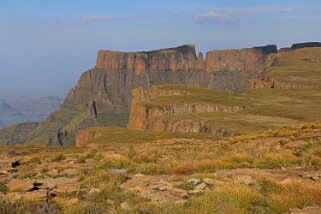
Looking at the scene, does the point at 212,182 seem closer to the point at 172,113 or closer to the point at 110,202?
the point at 110,202

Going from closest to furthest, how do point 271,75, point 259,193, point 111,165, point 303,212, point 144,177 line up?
1. point 303,212
2. point 259,193
3. point 144,177
4. point 111,165
5. point 271,75

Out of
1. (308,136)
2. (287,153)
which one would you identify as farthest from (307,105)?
(287,153)

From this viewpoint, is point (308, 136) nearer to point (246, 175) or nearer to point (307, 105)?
point (246, 175)

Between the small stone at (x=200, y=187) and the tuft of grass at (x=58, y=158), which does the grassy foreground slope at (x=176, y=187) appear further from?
the tuft of grass at (x=58, y=158)

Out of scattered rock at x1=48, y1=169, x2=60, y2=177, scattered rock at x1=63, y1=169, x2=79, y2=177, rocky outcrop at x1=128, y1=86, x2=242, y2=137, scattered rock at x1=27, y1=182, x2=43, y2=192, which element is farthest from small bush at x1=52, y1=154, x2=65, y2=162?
rocky outcrop at x1=128, y1=86, x2=242, y2=137

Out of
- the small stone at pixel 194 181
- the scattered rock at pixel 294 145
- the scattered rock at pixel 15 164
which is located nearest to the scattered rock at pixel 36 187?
the small stone at pixel 194 181

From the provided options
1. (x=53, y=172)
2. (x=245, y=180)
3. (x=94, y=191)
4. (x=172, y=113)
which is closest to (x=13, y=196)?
(x=94, y=191)

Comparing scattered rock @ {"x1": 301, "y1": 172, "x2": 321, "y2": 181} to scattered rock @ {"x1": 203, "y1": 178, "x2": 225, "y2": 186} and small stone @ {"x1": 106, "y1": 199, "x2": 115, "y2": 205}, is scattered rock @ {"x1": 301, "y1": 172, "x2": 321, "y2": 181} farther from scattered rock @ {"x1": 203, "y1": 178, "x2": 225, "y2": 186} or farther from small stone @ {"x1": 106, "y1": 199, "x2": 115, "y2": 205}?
small stone @ {"x1": 106, "y1": 199, "x2": 115, "y2": 205}

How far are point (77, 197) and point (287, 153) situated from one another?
9.89 metres

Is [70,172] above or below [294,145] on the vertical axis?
above

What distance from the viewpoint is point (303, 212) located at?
32.3 feet

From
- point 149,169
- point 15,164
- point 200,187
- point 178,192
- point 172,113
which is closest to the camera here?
point 178,192

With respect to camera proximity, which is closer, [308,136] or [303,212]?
[303,212]

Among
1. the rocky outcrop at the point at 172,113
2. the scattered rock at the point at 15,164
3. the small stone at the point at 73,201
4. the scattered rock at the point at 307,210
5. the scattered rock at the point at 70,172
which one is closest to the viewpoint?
the scattered rock at the point at 307,210
